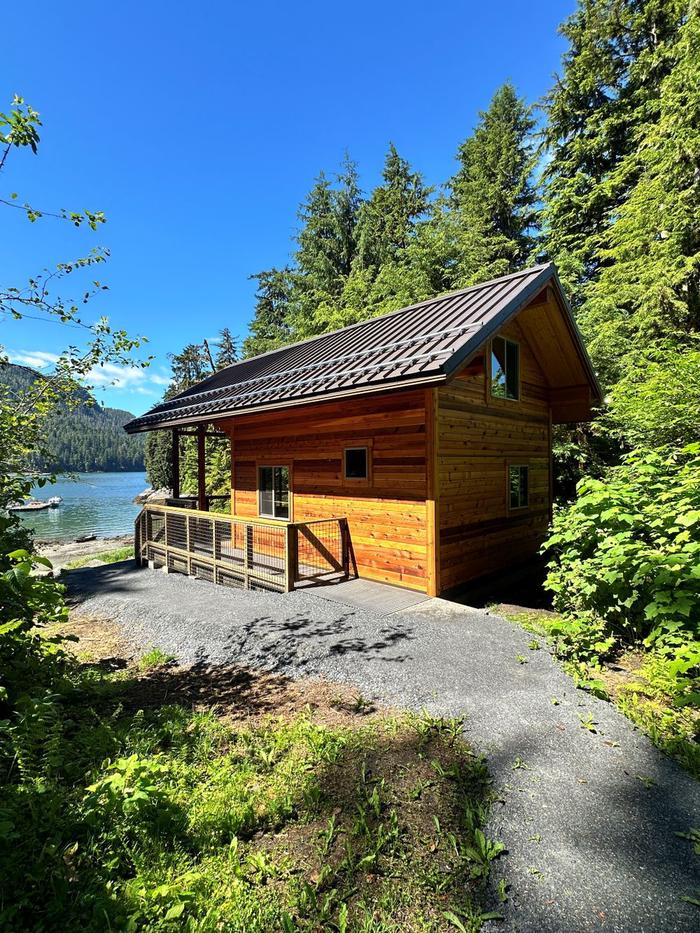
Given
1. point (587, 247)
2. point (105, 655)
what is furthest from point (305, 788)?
point (587, 247)

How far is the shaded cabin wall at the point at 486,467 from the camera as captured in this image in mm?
7008

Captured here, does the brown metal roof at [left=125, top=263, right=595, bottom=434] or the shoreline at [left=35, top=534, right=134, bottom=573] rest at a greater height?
the brown metal roof at [left=125, top=263, right=595, bottom=434]

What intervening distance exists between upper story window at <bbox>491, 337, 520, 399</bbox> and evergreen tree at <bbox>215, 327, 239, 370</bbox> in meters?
34.7

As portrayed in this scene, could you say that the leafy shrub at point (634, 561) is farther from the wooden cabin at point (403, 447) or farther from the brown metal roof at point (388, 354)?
the brown metal roof at point (388, 354)

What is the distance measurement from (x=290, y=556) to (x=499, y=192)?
21580 mm

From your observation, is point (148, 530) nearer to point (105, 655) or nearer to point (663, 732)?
point (105, 655)

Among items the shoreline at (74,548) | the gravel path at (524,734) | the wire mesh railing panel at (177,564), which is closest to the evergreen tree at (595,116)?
the gravel path at (524,734)

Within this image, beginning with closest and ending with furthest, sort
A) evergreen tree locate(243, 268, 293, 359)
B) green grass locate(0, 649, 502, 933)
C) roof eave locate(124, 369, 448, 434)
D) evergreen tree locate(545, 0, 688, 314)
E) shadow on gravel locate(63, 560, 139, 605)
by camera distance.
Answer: green grass locate(0, 649, 502, 933) → roof eave locate(124, 369, 448, 434) → shadow on gravel locate(63, 560, 139, 605) → evergreen tree locate(545, 0, 688, 314) → evergreen tree locate(243, 268, 293, 359)

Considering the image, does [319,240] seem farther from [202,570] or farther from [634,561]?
[634,561]

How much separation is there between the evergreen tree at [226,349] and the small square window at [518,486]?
35.2 meters

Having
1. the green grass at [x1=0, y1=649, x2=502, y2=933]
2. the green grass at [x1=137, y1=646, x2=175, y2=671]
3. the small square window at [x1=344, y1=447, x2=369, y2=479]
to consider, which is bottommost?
the green grass at [x1=137, y1=646, x2=175, y2=671]

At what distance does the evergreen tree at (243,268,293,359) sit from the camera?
1147 inches

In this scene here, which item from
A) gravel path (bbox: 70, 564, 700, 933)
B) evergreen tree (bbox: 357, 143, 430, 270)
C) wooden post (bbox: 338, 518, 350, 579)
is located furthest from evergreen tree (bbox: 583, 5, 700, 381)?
evergreen tree (bbox: 357, 143, 430, 270)

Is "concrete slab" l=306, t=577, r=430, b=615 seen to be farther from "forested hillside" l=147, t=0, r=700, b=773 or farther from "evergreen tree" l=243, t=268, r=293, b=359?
"evergreen tree" l=243, t=268, r=293, b=359
